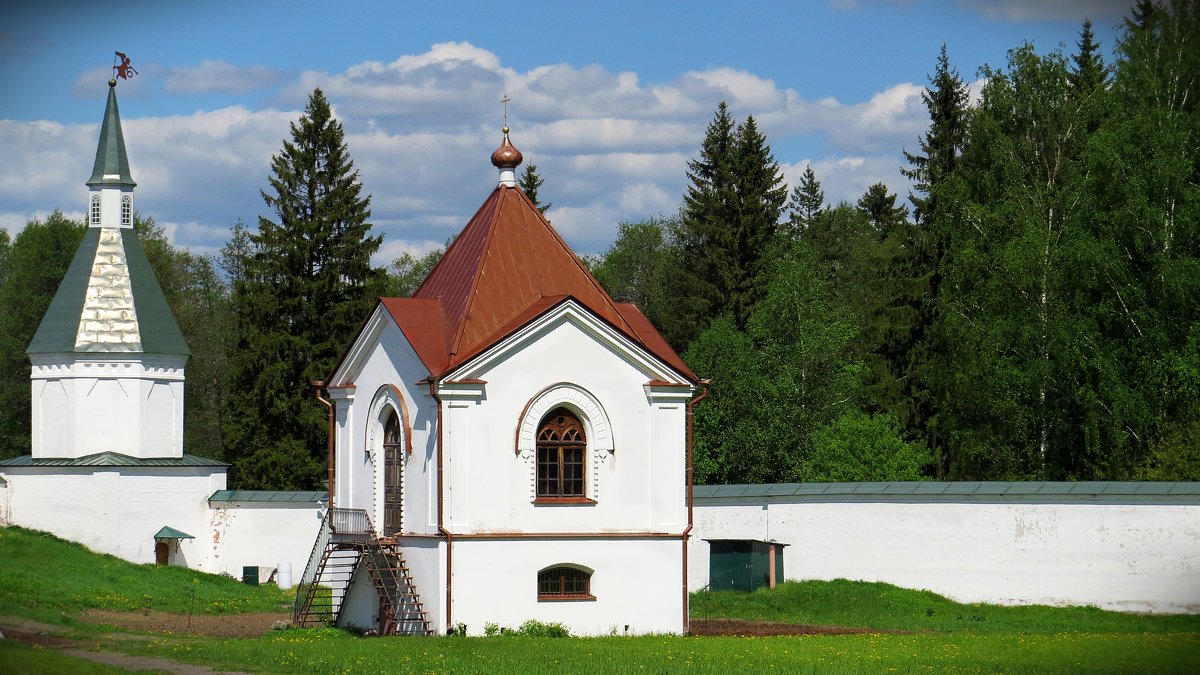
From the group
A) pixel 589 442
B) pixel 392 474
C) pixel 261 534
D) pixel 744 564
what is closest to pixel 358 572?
pixel 392 474

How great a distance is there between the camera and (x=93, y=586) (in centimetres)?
3117

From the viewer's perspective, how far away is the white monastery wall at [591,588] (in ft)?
78.6

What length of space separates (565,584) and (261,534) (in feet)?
51.8

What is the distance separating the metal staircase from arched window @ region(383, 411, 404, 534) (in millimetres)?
371

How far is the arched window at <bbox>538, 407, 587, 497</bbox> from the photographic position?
2477 centimetres

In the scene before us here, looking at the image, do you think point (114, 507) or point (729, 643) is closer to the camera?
point (729, 643)

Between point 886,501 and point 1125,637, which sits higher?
point 886,501

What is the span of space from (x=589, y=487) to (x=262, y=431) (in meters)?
23.4

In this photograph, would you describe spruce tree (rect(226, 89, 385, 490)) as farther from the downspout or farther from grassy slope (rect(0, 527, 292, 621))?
the downspout

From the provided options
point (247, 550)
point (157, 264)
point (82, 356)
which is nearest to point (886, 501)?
point (247, 550)

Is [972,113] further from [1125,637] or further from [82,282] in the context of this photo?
[82,282]

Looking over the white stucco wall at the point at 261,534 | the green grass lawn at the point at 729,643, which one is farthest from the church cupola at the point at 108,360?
the green grass lawn at the point at 729,643

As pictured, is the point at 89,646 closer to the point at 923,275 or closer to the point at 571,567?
the point at 571,567

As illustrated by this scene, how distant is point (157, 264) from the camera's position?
65875 mm
